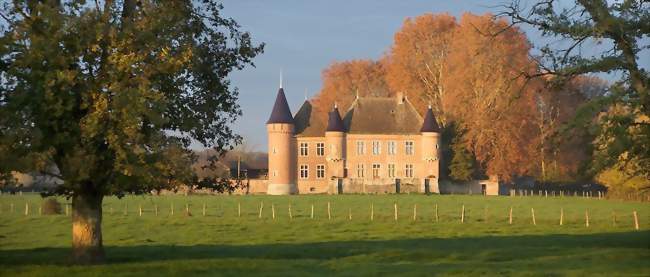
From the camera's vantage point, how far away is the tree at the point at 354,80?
8869 cm

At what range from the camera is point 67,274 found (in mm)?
18188

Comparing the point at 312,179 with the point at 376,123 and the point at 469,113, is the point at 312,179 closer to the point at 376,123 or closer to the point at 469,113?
the point at 376,123

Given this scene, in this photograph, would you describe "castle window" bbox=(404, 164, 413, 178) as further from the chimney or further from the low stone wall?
the chimney

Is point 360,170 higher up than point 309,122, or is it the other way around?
point 309,122

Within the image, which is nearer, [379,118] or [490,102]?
[490,102]

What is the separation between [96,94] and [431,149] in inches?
2364

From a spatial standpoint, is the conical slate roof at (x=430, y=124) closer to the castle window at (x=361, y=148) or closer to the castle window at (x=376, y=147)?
the castle window at (x=376, y=147)

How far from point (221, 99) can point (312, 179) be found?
5874 centimetres

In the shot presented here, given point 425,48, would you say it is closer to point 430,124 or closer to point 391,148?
point 430,124

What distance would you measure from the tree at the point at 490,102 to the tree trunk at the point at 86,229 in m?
49.1

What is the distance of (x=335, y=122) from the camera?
7912cm

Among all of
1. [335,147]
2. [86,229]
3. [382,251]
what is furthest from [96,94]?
[335,147]

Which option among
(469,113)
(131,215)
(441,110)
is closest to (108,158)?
(131,215)

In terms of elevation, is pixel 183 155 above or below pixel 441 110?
below
